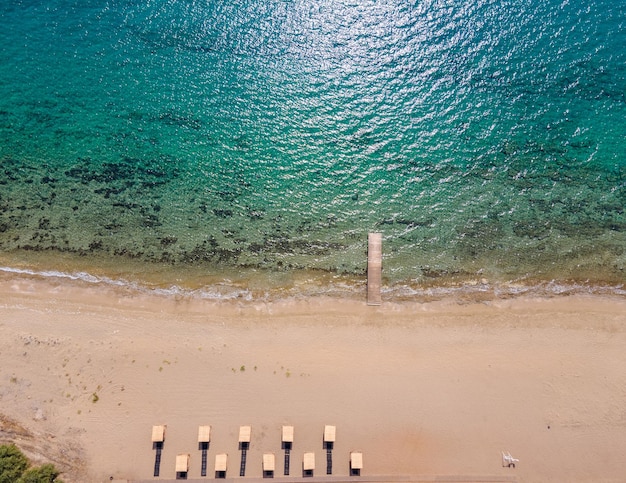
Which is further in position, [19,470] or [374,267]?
[374,267]

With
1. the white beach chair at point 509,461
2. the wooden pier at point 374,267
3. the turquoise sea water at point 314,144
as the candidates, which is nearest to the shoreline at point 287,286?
the turquoise sea water at point 314,144

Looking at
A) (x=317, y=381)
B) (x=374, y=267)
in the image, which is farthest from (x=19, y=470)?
(x=374, y=267)

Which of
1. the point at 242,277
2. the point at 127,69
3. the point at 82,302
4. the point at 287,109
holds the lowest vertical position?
the point at 82,302

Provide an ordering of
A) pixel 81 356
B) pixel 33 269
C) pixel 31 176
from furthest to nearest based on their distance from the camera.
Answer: pixel 31 176, pixel 33 269, pixel 81 356

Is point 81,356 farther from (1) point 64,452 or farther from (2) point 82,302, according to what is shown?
(1) point 64,452

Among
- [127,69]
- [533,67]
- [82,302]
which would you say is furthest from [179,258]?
[533,67]

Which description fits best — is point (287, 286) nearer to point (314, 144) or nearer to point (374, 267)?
point (374, 267)

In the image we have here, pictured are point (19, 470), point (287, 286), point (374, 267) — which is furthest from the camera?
point (374, 267)
